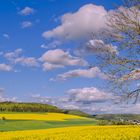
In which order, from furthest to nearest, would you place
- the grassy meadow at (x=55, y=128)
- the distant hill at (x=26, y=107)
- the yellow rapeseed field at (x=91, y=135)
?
the distant hill at (x=26, y=107) < the grassy meadow at (x=55, y=128) < the yellow rapeseed field at (x=91, y=135)

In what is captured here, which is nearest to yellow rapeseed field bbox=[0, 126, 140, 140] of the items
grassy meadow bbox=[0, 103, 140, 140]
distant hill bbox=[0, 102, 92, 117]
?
grassy meadow bbox=[0, 103, 140, 140]

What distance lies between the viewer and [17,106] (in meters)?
105

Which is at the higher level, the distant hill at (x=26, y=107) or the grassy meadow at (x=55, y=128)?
the distant hill at (x=26, y=107)

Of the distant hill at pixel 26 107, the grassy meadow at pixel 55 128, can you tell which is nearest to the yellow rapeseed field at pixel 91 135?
the grassy meadow at pixel 55 128

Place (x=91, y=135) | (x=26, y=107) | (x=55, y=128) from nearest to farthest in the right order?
(x=91, y=135) → (x=55, y=128) → (x=26, y=107)

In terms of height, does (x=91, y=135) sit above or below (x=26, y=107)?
below

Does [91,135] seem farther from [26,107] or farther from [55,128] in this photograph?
[26,107]

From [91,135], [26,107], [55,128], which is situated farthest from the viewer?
[26,107]

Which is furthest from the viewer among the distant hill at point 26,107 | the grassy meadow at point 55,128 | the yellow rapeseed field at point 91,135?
the distant hill at point 26,107

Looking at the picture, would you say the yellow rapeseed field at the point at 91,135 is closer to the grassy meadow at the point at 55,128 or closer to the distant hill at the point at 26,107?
the grassy meadow at the point at 55,128

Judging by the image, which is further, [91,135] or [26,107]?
[26,107]

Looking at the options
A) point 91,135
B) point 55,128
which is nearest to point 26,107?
point 55,128

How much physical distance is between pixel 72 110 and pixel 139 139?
110398mm

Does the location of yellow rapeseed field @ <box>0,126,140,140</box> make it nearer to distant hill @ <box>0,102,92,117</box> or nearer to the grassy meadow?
the grassy meadow
